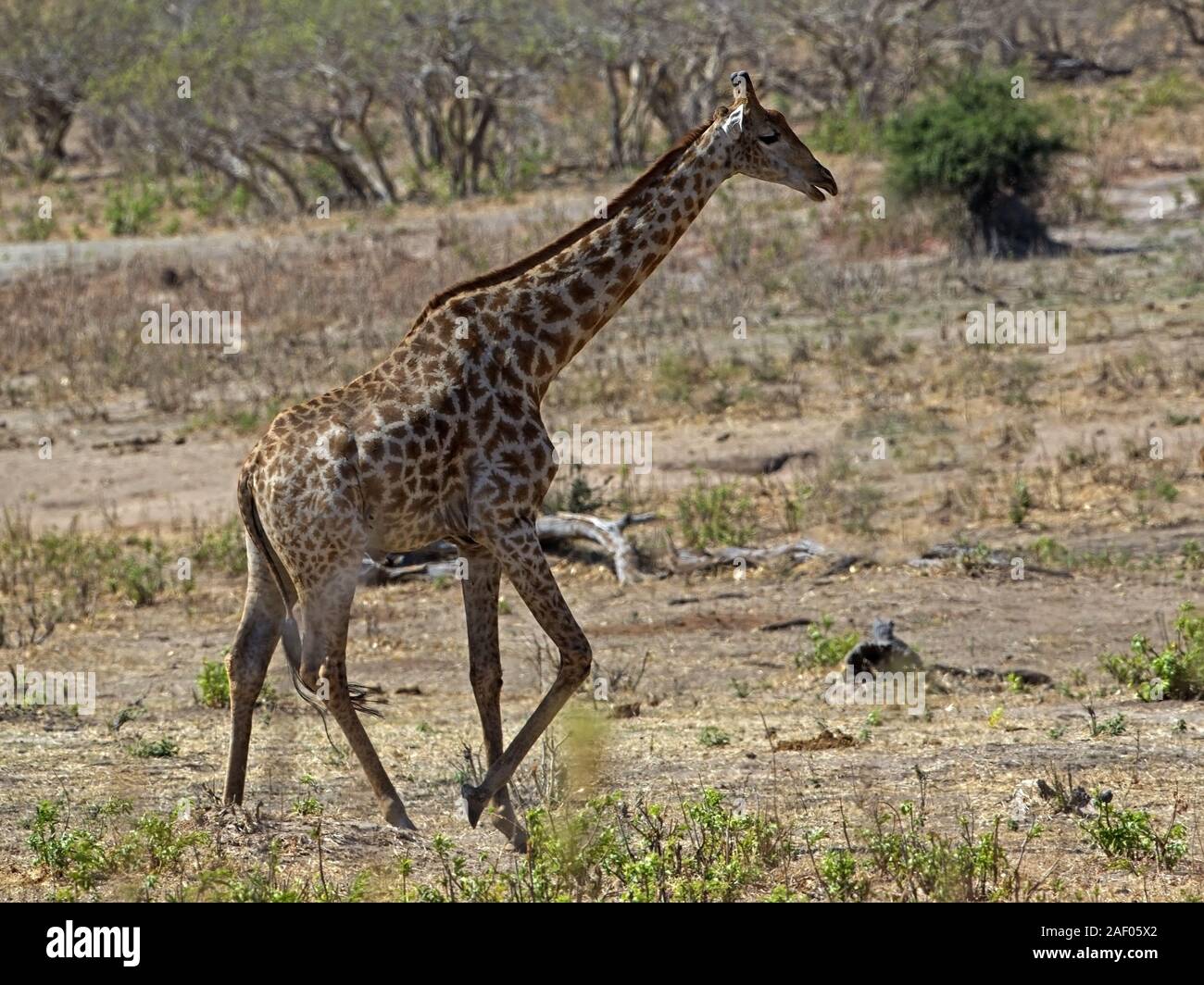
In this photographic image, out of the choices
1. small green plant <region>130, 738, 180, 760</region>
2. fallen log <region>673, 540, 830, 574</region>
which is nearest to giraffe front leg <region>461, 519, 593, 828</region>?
small green plant <region>130, 738, 180, 760</region>

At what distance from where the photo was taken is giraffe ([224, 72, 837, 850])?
7.56 metres

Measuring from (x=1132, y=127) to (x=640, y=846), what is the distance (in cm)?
2459

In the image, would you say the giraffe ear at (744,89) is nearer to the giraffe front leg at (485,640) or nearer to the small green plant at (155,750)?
the giraffe front leg at (485,640)

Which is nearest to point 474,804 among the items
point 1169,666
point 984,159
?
point 1169,666

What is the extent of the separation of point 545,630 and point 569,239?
1814mm

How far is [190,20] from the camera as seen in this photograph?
43.0 m

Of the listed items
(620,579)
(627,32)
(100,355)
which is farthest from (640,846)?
(627,32)

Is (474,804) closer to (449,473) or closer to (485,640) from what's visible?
(485,640)

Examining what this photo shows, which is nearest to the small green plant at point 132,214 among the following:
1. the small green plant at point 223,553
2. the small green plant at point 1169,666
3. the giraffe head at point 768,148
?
the small green plant at point 223,553

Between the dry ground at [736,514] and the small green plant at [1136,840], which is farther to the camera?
the dry ground at [736,514]

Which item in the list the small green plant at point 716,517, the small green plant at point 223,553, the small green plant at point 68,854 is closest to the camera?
the small green plant at point 68,854

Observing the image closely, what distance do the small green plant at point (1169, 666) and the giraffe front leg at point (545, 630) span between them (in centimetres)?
383

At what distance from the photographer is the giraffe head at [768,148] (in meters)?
8.16

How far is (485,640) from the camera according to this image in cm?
798
